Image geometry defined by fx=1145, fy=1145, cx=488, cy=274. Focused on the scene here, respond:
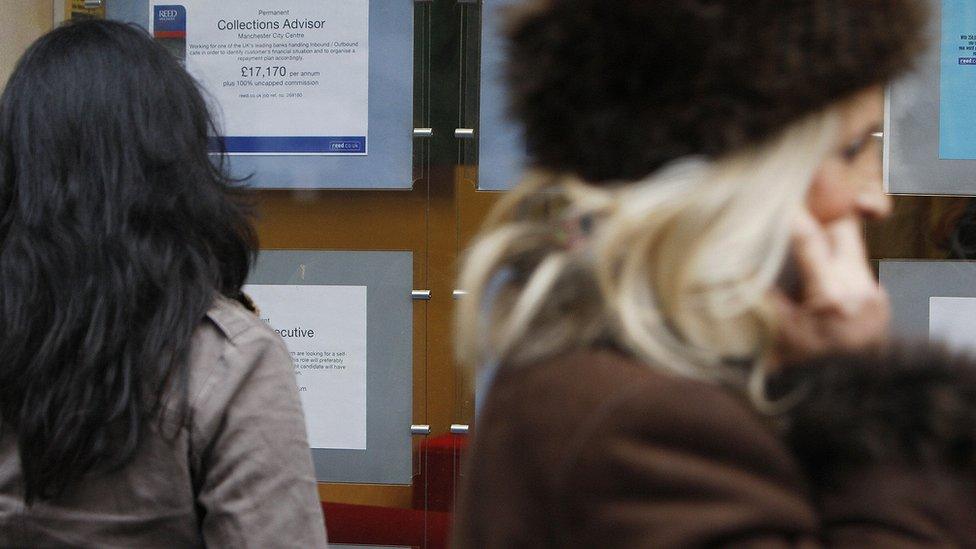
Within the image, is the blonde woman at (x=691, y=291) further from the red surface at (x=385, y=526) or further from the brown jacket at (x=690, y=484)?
the red surface at (x=385, y=526)

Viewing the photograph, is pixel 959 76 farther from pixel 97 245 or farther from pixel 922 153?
pixel 97 245

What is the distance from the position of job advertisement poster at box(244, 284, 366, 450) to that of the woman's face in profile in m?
2.23

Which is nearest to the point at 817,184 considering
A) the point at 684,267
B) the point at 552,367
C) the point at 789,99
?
the point at 789,99

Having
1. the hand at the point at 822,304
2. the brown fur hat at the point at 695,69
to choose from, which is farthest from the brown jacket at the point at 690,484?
the brown fur hat at the point at 695,69

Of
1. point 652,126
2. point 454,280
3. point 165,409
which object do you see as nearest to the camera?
point 652,126

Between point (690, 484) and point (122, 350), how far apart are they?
3.66ft

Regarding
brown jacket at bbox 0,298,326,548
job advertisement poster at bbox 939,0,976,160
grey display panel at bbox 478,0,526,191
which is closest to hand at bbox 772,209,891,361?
brown jacket at bbox 0,298,326,548

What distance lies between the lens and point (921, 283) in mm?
3248

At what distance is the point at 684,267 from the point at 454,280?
2217 millimetres

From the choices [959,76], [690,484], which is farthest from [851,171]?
[959,76]

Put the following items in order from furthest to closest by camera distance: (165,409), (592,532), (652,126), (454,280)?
1. (454,280)
2. (165,409)
3. (652,126)
4. (592,532)

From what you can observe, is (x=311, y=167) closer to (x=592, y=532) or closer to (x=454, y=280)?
(x=454, y=280)

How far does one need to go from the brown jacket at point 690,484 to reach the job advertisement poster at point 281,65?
234 cm

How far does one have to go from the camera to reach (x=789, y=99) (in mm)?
1188
